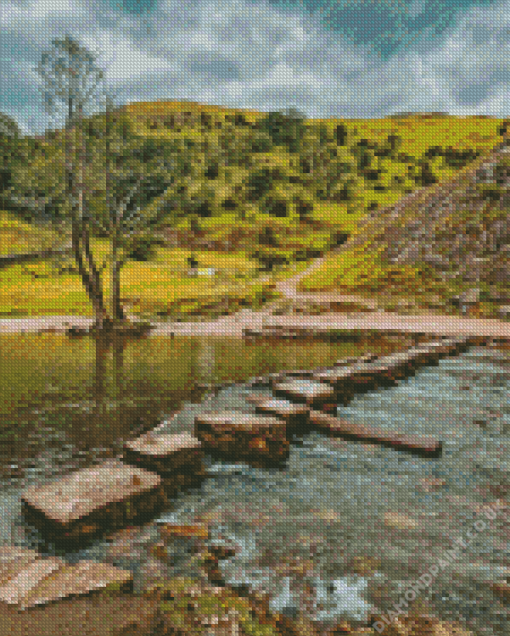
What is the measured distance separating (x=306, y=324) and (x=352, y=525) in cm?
1983

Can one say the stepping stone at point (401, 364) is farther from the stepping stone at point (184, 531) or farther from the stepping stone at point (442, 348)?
the stepping stone at point (184, 531)

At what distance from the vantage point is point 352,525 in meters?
4.28

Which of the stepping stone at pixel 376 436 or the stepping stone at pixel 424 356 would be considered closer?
the stepping stone at pixel 376 436

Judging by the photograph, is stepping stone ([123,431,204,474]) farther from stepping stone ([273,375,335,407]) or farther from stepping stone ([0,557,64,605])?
stepping stone ([273,375,335,407])

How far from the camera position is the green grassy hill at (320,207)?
32.6 meters

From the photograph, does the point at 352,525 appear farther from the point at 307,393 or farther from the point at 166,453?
the point at 307,393

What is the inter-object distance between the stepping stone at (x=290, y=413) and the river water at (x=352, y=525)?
255 millimetres

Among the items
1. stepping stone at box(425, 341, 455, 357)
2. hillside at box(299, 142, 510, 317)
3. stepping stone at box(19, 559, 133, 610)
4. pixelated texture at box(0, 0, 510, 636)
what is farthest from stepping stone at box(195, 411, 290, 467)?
hillside at box(299, 142, 510, 317)

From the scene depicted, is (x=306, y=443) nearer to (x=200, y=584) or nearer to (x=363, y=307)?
(x=200, y=584)

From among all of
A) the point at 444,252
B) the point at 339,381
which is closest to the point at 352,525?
the point at 339,381

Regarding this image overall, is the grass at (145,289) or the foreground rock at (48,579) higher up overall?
the grass at (145,289)

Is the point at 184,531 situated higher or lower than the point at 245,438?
lower

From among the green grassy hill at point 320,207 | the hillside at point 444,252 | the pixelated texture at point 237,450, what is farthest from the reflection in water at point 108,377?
the hillside at point 444,252

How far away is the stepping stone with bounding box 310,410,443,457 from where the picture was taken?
621cm
